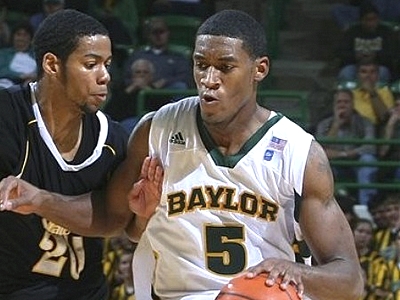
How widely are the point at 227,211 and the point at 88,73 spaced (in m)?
0.77

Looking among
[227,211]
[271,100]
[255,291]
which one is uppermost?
[227,211]

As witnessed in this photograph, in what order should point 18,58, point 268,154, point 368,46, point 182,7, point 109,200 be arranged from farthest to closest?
point 182,7 < point 368,46 < point 18,58 < point 109,200 < point 268,154

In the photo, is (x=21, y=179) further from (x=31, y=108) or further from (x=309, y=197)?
(x=309, y=197)

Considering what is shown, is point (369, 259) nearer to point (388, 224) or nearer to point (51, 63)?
point (388, 224)

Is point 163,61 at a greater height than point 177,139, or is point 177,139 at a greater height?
point 177,139

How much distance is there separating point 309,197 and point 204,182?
41cm

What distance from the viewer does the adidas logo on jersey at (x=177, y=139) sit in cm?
441

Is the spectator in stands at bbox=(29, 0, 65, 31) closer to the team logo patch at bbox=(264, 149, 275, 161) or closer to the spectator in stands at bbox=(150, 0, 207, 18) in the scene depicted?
the spectator in stands at bbox=(150, 0, 207, 18)

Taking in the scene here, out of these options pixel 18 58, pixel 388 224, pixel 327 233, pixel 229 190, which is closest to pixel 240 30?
pixel 229 190

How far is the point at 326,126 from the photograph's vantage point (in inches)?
351

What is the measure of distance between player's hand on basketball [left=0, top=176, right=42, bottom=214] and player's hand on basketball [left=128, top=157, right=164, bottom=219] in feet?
1.23

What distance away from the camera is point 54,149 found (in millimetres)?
4500

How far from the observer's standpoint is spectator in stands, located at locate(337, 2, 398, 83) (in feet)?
32.6

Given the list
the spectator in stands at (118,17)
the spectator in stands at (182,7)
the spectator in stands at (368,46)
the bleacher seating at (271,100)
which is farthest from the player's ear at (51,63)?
the spectator in stands at (182,7)
